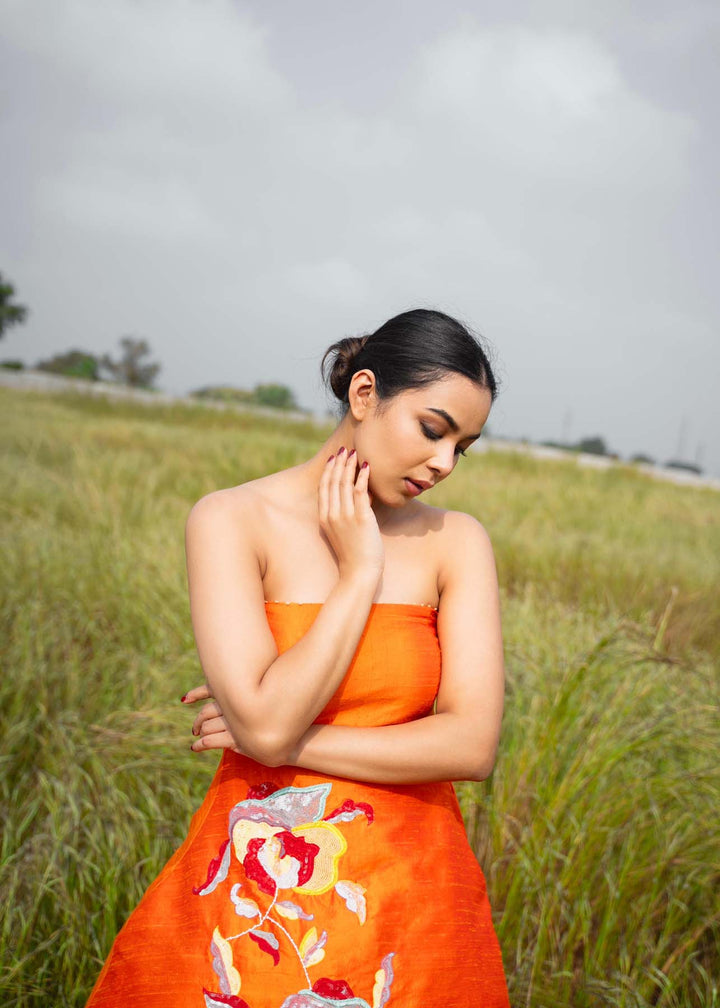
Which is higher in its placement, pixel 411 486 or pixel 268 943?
pixel 411 486

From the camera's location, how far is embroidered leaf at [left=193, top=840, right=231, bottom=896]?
1381mm

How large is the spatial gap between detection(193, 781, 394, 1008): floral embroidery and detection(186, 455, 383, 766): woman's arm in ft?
0.34

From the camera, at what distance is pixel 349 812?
56.2 inches

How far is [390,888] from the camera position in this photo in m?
1.37

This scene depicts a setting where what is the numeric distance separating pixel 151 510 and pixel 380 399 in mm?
4092

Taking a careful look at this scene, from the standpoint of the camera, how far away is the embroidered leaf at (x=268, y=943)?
1280 millimetres

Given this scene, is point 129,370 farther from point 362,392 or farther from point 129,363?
point 362,392

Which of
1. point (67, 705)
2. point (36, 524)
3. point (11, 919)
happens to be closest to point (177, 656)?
point (67, 705)

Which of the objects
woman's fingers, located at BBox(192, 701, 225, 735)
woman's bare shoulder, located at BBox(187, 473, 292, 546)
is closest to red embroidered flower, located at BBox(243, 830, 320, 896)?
woman's fingers, located at BBox(192, 701, 225, 735)

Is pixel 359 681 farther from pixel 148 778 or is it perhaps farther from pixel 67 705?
pixel 67 705

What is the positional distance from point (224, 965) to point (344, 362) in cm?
125

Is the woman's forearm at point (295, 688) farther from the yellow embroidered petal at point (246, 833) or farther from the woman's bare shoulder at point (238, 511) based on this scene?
the woman's bare shoulder at point (238, 511)

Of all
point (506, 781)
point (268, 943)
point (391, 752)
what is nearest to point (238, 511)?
point (391, 752)

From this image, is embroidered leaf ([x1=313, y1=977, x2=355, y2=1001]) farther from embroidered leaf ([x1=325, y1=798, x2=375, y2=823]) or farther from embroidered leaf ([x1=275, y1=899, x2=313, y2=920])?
embroidered leaf ([x1=325, y1=798, x2=375, y2=823])
